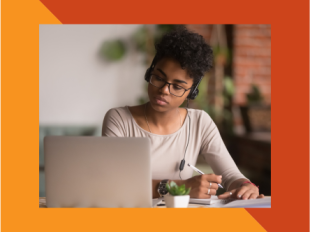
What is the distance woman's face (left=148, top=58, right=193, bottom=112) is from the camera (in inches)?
64.7

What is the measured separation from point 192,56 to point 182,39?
123 mm

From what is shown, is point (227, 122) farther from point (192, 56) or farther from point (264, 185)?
point (192, 56)

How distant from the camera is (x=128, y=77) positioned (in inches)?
163

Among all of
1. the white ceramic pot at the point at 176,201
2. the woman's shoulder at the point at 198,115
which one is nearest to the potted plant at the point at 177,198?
the white ceramic pot at the point at 176,201

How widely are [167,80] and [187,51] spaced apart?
0.19 meters

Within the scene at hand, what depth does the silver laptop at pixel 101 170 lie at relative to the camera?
108 cm

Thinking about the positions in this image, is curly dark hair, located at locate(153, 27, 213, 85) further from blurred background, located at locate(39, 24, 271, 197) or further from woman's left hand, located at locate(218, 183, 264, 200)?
blurred background, located at locate(39, 24, 271, 197)

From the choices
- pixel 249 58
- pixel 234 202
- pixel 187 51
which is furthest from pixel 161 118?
pixel 249 58

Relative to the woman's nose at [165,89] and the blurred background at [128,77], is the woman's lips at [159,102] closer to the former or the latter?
the woman's nose at [165,89]

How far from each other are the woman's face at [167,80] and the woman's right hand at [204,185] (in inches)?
19.3

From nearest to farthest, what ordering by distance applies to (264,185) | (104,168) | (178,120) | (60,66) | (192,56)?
1. (104,168)
2. (192,56)
3. (178,120)
4. (264,185)
5. (60,66)

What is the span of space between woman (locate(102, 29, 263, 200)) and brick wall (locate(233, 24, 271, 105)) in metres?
2.37

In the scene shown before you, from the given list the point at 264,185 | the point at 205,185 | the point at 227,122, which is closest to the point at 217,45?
the point at 227,122

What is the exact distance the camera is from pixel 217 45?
13.3ft
